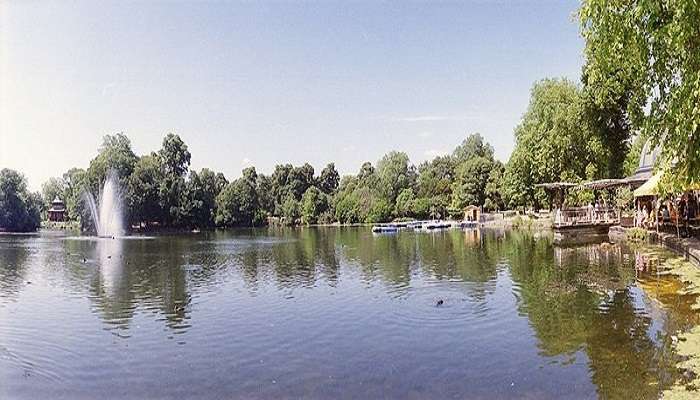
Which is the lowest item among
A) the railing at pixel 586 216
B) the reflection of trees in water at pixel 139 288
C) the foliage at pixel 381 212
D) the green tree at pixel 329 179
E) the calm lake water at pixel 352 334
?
the calm lake water at pixel 352 334

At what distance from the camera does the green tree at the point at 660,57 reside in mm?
9578

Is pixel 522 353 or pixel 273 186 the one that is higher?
pixel 273 186

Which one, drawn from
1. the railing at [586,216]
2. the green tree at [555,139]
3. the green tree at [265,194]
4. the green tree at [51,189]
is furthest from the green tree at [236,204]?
the railing at [586,216]

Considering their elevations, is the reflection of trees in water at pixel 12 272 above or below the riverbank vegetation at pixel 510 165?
below

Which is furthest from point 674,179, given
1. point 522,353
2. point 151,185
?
point 151,185

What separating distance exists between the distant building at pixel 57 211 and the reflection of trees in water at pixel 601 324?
113463 mm

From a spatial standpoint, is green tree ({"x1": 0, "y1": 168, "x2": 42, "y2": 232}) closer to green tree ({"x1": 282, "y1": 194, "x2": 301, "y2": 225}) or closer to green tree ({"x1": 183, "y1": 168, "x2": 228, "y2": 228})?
green tree ({"x1": 183, "y1": 168, "x2": 228, "y2": 228})

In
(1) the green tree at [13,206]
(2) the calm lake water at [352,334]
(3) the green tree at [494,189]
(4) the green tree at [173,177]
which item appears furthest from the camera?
(4) the green tree at [173,177]

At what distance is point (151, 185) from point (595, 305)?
84.1 metres

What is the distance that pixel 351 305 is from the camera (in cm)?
1741

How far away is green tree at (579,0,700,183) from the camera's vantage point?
9.58 metres

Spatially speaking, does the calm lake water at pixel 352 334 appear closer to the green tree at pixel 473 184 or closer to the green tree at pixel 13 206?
the green tree at pixel 473 184

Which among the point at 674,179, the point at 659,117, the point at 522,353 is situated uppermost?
the point at 659,117

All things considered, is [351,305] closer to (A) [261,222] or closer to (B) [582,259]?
(B) [582,259]
